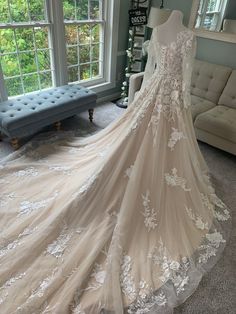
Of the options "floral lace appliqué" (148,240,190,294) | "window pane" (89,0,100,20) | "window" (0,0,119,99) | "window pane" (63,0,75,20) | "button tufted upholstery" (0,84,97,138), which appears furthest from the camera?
"window pane" (89,0,100,20)

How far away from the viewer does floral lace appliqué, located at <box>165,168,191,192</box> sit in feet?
5.66

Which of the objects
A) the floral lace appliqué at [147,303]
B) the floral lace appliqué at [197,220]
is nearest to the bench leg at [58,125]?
the floral lace appliqué at [197,220]

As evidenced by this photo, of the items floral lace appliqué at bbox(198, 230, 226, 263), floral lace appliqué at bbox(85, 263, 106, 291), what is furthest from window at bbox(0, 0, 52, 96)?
floral lace appliqué at bbox(198, 230, 226, 263)

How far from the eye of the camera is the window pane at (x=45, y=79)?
3.10 m

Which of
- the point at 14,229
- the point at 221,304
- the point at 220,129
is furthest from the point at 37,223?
the point at 220,129

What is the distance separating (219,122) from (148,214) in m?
1.46

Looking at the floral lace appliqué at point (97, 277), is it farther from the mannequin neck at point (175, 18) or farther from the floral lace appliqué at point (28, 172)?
the mannequin neck at point (175, 18)

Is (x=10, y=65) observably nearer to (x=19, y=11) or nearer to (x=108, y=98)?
(x=19, y=11)

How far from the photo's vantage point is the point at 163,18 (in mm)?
2746

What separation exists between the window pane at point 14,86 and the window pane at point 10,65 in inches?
2.6

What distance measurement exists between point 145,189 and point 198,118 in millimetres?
1391

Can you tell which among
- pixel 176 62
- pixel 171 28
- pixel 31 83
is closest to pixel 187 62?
pixel 176 62

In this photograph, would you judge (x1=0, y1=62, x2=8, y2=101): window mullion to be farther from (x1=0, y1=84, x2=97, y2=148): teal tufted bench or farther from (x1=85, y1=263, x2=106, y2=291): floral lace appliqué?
(x1=85, y1=263, x2=106, y2=291): floral lace appliqué

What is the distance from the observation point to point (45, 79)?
315 cm
